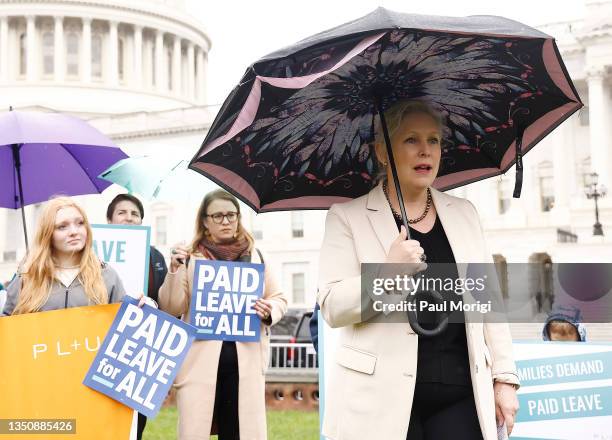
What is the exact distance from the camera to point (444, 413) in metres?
3.36

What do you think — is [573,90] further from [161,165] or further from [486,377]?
[161,165]

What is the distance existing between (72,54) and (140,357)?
240ft

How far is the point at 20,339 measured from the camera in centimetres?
502

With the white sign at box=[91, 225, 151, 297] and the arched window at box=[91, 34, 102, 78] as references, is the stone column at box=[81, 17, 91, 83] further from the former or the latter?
the white sign at box=[91, 225, 151, 297]

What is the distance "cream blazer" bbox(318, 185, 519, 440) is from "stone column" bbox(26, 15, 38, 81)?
7281 cm

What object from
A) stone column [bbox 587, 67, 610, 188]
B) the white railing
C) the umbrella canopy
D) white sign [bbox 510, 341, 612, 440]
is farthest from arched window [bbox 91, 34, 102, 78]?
the umbrella canopy

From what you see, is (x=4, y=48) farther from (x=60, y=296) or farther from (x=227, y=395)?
(x=60, y=296)

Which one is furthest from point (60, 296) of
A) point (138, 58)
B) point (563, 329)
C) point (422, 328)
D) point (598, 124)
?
point (138, 58)

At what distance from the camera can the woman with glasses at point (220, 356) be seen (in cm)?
576

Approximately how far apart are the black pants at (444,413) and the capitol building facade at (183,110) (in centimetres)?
2681

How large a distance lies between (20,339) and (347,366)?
7.67ft

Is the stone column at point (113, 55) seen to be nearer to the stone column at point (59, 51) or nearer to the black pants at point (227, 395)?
the stone column at point (59, 51)

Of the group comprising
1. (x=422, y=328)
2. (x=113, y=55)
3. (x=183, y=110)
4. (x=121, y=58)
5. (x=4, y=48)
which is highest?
(x=4, y=48)

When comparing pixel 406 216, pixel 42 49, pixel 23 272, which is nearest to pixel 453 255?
pixel 406 216
